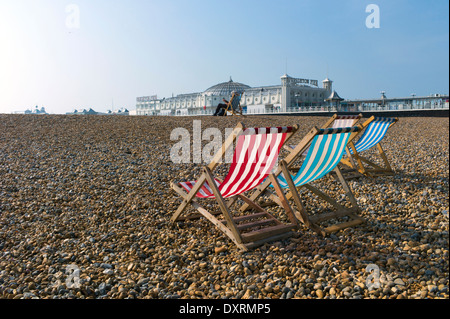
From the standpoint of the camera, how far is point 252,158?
308 cm

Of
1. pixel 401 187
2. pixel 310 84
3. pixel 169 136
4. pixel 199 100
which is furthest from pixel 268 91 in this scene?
pixel 401 187

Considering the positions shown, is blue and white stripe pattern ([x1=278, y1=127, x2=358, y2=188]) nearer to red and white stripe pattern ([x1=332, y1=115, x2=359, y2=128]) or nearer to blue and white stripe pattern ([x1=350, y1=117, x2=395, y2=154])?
red and white stripe pattern ([x1=332, y1=115, x2=359, y2=128])

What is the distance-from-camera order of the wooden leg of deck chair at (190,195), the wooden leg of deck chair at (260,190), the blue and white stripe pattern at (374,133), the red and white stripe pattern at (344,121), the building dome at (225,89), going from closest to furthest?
the wooden leg of deck chair at (190,195) < the wooden leg of deck chair at (260,190) < the red and white stripe pattern at (344,121) < the blue and white stripe pattern at (374,133) < the building dome at (225,89)

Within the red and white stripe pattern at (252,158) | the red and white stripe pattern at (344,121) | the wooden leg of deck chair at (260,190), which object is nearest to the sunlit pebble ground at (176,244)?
the wooden leg of deck chair at (260,190)

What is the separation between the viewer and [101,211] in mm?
3930

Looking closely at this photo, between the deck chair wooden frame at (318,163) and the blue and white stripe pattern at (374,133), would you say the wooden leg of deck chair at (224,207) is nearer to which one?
the deck chair wooden frame at (318,163)

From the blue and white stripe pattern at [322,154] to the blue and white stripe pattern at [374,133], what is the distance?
2355 mm

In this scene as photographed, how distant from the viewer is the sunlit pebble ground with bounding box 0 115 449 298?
2363mm

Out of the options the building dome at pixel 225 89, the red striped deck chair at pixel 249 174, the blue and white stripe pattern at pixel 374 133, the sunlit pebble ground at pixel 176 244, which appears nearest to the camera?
the sunlit pebble ground at pixel 176 244

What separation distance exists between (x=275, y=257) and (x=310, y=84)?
6384cm

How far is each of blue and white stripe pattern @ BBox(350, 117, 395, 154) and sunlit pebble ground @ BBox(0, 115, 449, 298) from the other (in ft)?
2.01

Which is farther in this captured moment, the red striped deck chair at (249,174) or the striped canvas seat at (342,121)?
the striped canvas seat at (342,121)

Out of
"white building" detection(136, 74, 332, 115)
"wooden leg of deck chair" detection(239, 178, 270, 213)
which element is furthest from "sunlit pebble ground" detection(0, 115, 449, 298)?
"white building" detection(136, 74, 332, 115)

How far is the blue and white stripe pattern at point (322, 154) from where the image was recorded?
3.22 meters
